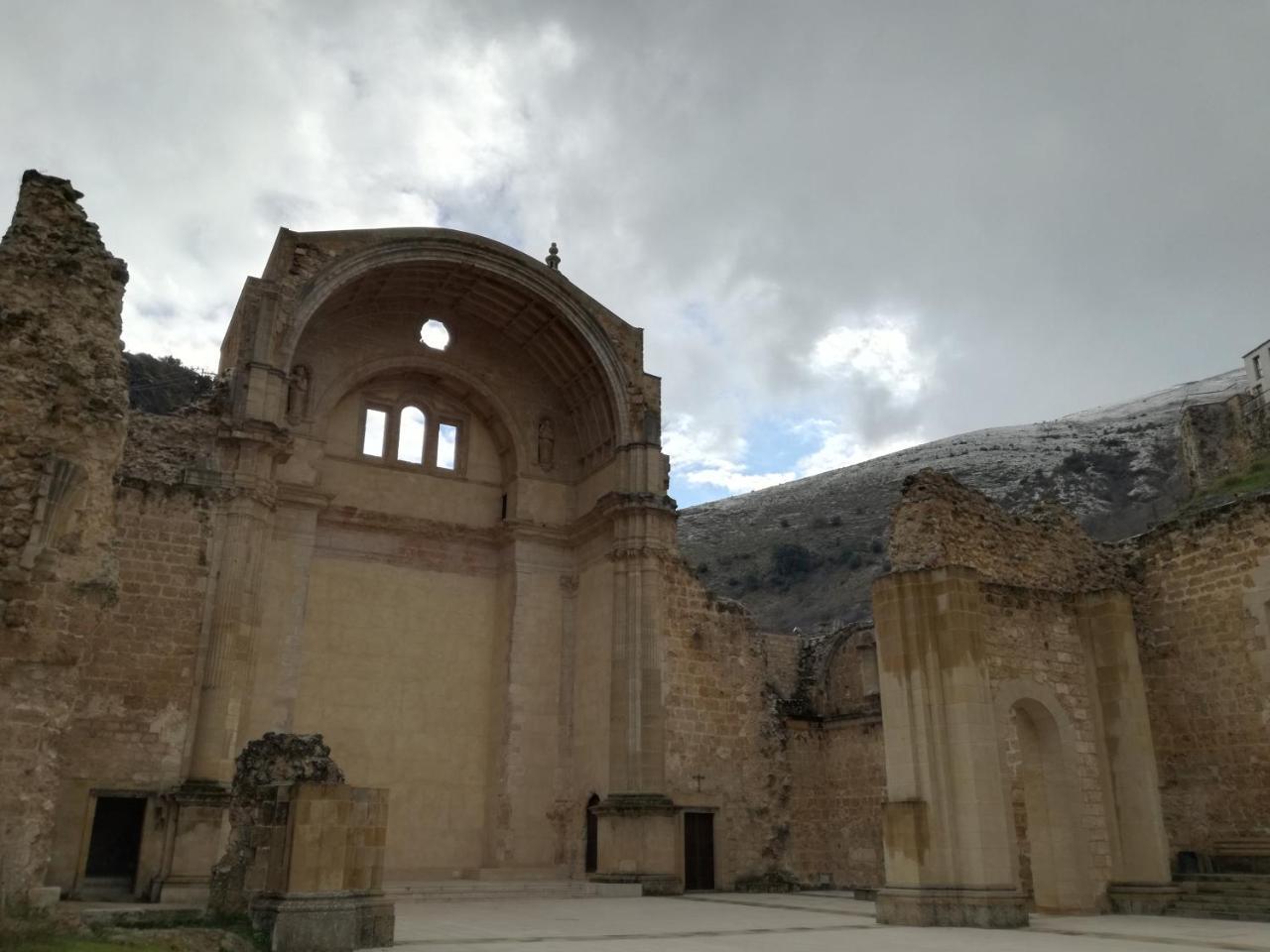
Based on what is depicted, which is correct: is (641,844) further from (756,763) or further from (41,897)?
(41,897)

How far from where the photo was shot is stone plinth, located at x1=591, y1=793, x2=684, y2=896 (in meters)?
17.5

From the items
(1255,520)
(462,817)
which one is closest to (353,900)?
(462,817)

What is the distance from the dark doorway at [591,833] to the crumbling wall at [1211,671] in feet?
31.4

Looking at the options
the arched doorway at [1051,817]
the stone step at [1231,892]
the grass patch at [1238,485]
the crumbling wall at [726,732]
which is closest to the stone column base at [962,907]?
the arched doorway at [1051,817]

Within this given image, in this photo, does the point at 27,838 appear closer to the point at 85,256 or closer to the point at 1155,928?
the point at 85,256

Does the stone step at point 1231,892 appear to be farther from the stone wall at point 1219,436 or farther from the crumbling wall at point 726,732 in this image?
the stone wall at point 1219,436

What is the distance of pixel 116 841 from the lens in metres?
14.7

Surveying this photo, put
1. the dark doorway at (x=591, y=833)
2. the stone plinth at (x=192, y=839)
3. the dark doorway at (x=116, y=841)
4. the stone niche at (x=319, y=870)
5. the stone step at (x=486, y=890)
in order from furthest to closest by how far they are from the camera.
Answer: the dark doorway at (x=591, y=833), the stone step at (x=486, y=890), the dark doorway at (x=116, y=841), the stone plinth at (x=192, y=839), the stone niche at (x=319, y=870)

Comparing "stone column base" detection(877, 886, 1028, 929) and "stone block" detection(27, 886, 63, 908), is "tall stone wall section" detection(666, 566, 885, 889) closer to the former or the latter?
"stone column base" detection(877, 886, 1028, 929)

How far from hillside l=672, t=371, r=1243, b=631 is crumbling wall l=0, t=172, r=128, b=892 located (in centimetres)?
4061

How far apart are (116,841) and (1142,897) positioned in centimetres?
1405

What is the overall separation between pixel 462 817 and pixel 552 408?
8.76 m

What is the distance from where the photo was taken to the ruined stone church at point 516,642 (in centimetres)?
873

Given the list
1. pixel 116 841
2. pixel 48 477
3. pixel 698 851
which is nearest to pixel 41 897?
pixel 48 477
